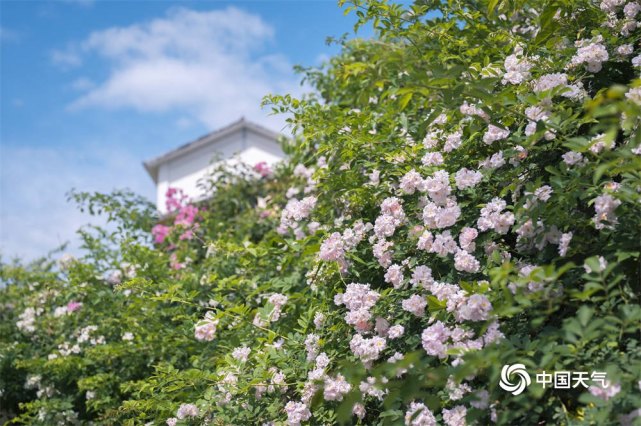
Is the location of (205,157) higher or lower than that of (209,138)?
lower

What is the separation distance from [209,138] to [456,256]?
16.9m

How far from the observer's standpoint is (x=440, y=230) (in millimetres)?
2631

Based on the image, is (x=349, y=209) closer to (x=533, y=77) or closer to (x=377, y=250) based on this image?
(x=377, y=250)

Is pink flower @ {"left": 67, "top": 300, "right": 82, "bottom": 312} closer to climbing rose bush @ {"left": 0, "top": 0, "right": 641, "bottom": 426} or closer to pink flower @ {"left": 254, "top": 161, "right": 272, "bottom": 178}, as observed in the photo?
climbing rose bush @ {"left": 0, "top": 0, "right": 641, "bottom": 426}

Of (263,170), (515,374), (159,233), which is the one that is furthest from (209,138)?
(515,374)

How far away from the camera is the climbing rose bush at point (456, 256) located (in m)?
1.95

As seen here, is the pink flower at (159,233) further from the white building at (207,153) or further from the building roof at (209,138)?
the white building at (207,153)

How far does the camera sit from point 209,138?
18.8 m

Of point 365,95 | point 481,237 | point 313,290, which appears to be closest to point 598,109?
point 481,237

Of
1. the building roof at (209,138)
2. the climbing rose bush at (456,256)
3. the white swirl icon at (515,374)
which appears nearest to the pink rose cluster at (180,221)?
the climbing rose bush at (456,256)

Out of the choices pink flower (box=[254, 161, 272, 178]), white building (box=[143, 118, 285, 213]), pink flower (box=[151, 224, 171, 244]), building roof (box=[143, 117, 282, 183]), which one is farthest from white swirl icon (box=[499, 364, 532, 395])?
white building (box=[143, 118, 285, 213])

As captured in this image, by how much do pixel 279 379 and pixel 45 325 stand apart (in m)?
3.38

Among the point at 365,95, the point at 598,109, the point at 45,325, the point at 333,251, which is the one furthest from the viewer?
the point at 45,325

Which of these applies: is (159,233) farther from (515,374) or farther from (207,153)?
(207,153)
